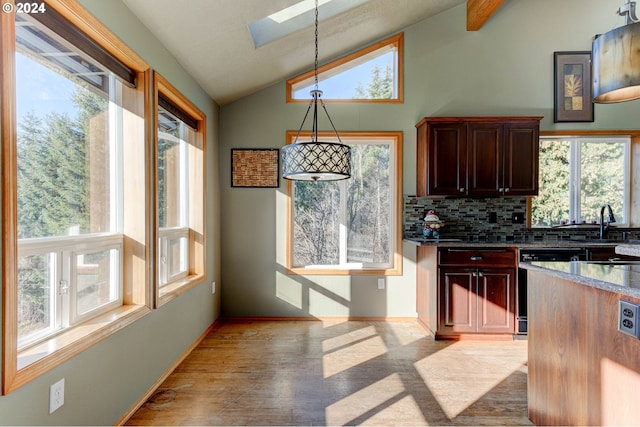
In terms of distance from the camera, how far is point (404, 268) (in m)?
4.00

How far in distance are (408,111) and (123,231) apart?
3124 mm

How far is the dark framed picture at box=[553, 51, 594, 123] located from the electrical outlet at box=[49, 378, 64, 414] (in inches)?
189

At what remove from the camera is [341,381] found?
2555mm

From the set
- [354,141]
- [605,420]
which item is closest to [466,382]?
[605,420]

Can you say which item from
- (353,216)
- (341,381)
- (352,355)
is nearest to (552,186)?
(353,216)

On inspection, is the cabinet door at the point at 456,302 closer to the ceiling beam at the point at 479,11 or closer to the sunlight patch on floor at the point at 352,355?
the sunlight patch on floor at the point at 352,355

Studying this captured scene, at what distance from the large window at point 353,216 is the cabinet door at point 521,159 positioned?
115 centimetres

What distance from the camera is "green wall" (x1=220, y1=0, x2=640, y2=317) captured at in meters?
3.97

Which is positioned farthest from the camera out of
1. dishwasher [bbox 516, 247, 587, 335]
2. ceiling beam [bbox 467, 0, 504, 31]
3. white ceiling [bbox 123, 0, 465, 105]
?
ceiling beam [bbox 467, 0, 504, 31]

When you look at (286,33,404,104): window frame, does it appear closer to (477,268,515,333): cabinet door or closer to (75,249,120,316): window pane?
(477,268,515,333): cabinet door

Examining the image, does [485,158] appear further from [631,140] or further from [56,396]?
[56,396]

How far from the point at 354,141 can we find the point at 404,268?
61.1 inches

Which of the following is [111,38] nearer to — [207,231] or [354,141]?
[207,231]

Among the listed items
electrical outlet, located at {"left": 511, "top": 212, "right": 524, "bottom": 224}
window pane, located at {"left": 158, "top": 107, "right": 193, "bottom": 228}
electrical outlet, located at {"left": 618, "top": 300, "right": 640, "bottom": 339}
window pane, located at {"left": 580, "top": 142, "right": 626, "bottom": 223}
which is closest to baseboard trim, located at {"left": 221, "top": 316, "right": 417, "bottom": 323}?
window pane, located at {"left": 158, "top": 107, "right": 193, "bottom": 228}
